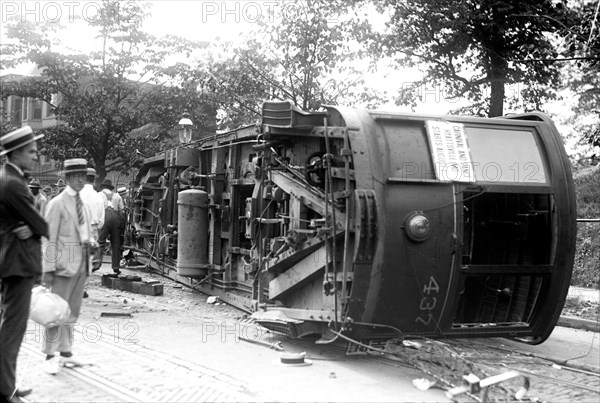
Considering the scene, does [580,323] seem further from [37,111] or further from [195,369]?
[37,111]

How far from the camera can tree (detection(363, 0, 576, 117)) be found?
15.5 m

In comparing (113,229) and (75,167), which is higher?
(75,167)

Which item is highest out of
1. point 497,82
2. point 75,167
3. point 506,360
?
point 497,82

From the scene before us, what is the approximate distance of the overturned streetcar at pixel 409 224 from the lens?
23.1 ft

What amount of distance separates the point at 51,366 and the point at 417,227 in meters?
3.72

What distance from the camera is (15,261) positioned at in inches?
220

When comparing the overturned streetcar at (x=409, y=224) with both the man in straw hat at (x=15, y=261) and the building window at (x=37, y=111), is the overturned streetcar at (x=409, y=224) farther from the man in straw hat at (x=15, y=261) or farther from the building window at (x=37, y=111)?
the building window at (x=37, y=111)

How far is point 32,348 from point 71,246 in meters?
1.62

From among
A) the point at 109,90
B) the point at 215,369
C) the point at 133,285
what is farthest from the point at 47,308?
the point at 109,90

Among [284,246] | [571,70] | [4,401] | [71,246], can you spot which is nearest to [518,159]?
[284,246]

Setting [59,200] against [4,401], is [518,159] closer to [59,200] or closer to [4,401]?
[59,200]

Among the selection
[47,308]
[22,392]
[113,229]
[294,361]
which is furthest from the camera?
[113,229]

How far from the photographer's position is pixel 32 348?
7.75 m

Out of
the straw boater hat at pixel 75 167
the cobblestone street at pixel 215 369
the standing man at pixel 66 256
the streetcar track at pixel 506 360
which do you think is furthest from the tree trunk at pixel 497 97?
the standing man at pixel 66 256
